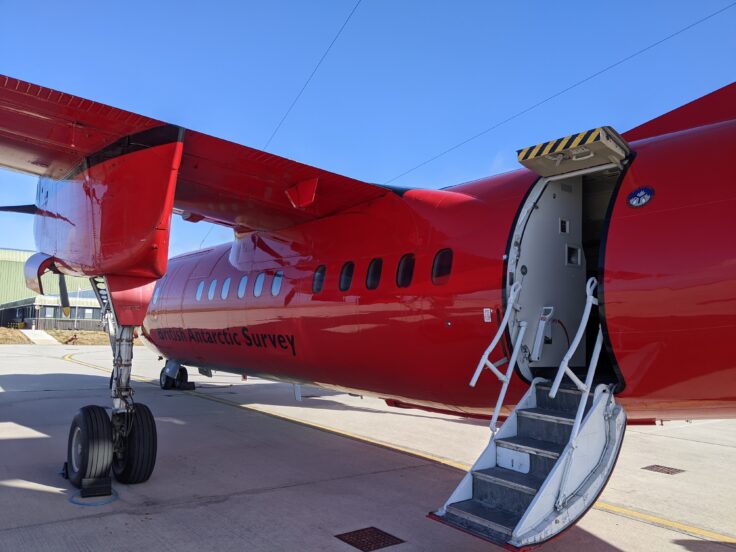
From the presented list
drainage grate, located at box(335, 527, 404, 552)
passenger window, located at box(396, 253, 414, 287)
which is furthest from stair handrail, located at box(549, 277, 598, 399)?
passenger window, located at box(396, 253, 414, 287)

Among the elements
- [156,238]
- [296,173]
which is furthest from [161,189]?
[296,173]

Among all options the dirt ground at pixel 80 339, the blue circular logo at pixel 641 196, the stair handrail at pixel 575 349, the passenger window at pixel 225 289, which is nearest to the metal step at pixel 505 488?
the stair handrail at pixel 575 349

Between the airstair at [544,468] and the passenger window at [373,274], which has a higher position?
the passenger window at [373,274]

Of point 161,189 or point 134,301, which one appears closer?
point 161,189

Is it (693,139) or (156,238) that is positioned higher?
(693,139)

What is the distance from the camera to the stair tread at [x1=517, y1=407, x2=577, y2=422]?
4869 mm

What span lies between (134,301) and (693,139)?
6.55m

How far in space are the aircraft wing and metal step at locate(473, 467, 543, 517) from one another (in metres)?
4.01

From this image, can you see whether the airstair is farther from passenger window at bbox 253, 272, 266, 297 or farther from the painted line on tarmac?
passenger window at bbox 253, 272, 266, 297

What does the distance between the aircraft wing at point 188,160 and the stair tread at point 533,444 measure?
380 centimetres

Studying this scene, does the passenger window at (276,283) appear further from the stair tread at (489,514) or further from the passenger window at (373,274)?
the stair tread at (489,514)

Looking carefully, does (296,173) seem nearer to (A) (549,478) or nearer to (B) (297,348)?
(B) (297,348)

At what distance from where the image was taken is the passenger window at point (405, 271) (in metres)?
6.91

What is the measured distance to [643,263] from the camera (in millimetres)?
4848
